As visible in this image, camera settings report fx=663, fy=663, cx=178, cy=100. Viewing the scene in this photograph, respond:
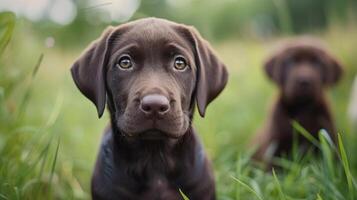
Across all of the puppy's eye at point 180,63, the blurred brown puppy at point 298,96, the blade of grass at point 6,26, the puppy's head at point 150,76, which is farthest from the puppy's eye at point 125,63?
the blurred brown puppy at point 298,96

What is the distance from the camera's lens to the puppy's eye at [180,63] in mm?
4035

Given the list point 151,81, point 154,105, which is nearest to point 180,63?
point 151,81

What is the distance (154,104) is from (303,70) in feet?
11.2

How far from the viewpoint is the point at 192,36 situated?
13.8 ft

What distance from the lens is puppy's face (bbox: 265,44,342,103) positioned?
21.9 ft

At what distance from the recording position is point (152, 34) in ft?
13.2

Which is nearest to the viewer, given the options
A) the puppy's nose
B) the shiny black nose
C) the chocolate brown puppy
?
the puppy's nose

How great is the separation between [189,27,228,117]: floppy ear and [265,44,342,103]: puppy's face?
2.53 metres

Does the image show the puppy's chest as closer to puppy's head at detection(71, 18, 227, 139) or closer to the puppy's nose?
puppy's head at detection(71, 18, 227, 139)

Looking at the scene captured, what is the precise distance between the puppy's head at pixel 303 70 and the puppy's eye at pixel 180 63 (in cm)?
281

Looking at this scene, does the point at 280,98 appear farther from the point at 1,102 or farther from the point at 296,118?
the point at 1,102

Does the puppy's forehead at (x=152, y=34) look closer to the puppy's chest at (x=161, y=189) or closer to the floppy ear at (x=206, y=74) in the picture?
the floppy ear at (x=206, y=74)

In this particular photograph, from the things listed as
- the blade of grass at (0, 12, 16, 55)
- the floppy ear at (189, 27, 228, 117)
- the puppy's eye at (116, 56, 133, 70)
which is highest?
the blade of grass at (0, 12, 16, 55)

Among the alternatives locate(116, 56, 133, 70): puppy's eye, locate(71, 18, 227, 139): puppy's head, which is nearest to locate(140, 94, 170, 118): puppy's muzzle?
locate(71, 18, 227, 139): puppy's head
